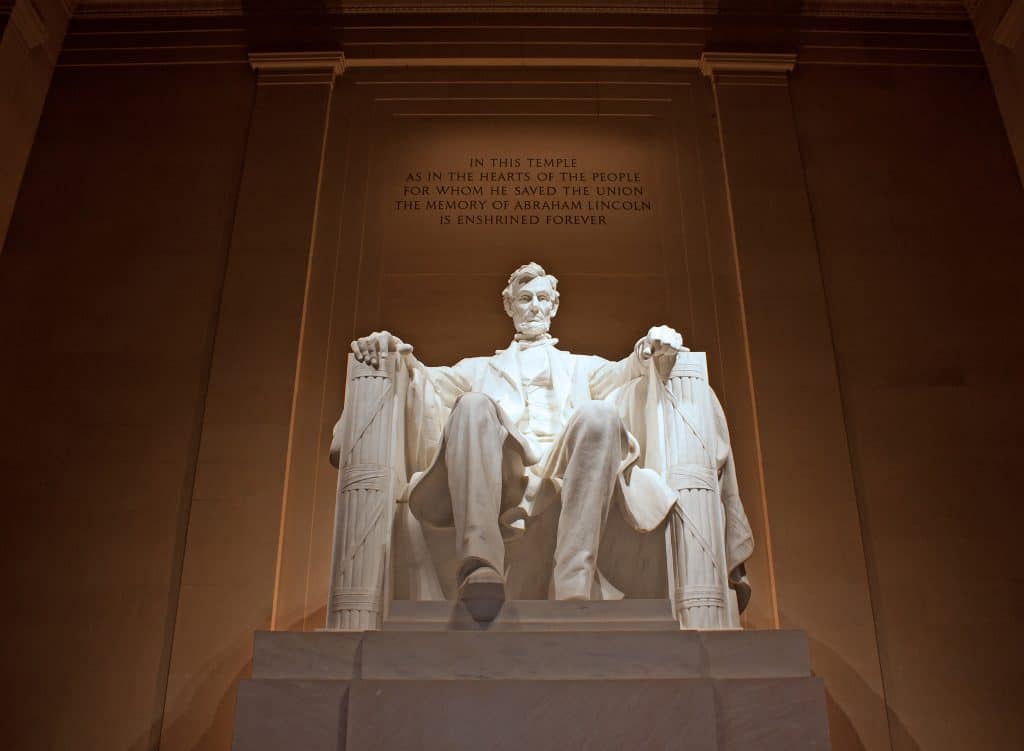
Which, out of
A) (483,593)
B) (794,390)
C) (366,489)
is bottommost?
(483,593)

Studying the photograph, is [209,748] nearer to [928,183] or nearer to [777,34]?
[928,183]

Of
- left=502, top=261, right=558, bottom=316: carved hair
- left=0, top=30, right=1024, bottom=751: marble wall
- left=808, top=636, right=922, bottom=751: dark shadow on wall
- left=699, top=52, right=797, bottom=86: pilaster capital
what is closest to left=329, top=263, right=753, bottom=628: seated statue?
left=502, top=261, right=558, bottom=316: carved hair

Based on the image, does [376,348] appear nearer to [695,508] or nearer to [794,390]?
[695,508]

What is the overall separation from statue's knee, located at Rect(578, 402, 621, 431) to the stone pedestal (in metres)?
0.73

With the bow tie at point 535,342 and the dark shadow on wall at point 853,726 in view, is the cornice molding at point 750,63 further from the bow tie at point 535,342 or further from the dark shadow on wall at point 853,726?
the dark shadow on wall at point 853,726

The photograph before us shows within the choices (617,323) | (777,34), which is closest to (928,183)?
(777,34)

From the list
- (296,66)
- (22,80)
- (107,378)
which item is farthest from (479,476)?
(22,80)

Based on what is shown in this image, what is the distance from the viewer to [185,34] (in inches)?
256

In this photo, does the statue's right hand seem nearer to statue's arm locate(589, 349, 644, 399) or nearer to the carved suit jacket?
the carved suit jacket

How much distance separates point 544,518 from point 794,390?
214 cm

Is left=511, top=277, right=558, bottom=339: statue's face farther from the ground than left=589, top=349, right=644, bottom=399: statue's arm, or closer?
farther from the ground

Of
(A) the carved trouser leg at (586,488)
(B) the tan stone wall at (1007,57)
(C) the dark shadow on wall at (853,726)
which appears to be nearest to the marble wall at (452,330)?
(C) the dark shadow on wall at (853,726)

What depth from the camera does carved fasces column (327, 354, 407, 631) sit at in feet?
11.3

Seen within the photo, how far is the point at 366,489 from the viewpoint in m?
3.59
